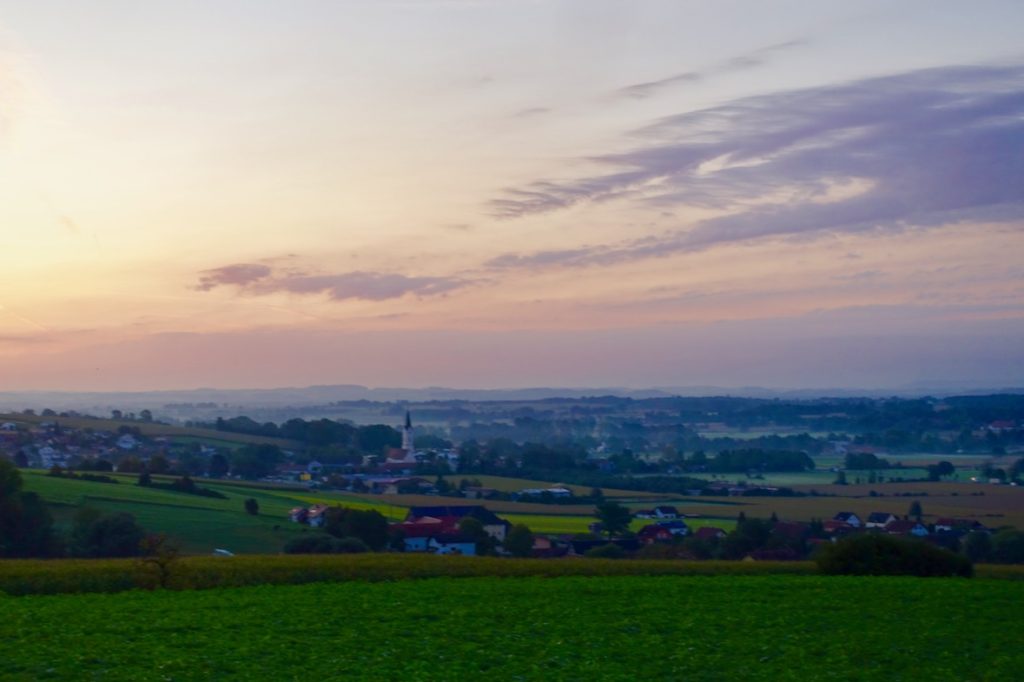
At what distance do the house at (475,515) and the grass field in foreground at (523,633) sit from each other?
16756mm

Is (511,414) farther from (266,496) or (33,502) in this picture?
(33,502)

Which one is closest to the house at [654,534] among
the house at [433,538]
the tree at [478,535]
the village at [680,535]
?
the village at [680,535]

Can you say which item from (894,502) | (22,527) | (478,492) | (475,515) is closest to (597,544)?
(475,515)

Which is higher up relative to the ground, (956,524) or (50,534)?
(50,534)

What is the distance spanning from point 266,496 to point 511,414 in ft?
259

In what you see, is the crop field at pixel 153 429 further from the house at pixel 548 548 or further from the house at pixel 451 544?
the house at pixel 548 548

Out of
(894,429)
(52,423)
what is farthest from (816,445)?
(52,423)

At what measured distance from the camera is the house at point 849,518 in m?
38.7

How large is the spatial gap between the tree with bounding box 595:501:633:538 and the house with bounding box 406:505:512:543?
13.5 feet

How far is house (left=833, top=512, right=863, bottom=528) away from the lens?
38.7 m

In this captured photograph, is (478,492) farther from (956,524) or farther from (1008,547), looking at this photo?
(1008,547)

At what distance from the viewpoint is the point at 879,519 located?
40219mm

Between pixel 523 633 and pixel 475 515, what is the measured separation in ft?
84.0

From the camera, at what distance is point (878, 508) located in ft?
147
